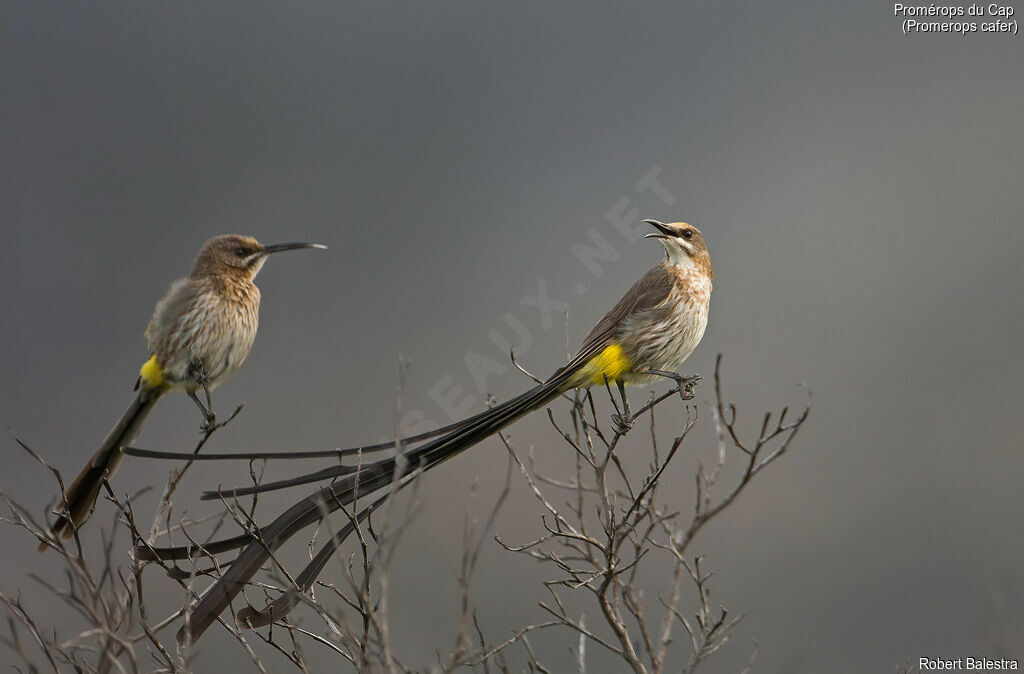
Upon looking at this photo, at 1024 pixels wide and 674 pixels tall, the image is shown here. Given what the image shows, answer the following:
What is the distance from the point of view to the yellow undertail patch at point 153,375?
2.57m

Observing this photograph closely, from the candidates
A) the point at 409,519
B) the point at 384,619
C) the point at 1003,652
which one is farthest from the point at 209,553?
the point at 1003,652

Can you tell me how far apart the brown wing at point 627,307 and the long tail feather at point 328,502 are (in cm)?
53

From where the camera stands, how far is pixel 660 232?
9.77 feet

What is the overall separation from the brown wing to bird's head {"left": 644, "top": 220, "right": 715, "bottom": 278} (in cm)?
7

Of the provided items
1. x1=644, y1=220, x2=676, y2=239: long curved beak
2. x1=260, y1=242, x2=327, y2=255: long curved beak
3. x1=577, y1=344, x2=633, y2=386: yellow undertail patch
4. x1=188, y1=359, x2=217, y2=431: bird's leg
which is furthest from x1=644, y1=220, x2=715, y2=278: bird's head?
x1=188, y1=359, x2=217, y2=431: bird's leg

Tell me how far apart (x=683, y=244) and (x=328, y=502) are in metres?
1.66

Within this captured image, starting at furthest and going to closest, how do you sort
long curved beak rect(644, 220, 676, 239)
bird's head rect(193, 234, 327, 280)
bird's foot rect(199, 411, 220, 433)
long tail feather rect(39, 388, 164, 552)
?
long curved beak rect(644, 220, 676, 239), bird's head rect(193, 234, 327, 280), bird's foot rect(199, 411, 220, 433), long tail feather rect(39, 388, 164, 552)

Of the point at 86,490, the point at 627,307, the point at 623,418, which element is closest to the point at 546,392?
the point at 623,418

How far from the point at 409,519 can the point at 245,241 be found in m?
1.47

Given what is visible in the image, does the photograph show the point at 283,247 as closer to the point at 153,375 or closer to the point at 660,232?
the point at 153,375

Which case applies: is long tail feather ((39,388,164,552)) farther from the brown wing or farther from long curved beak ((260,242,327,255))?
the brown wing

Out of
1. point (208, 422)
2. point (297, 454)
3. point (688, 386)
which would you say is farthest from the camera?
point (688, 386)

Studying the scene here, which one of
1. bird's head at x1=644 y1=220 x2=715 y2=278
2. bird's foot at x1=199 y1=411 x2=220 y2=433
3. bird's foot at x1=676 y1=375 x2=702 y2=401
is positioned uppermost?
bird's head at x1=644 y1=220 x2=715 y2=278

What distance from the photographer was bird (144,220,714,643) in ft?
6.26
